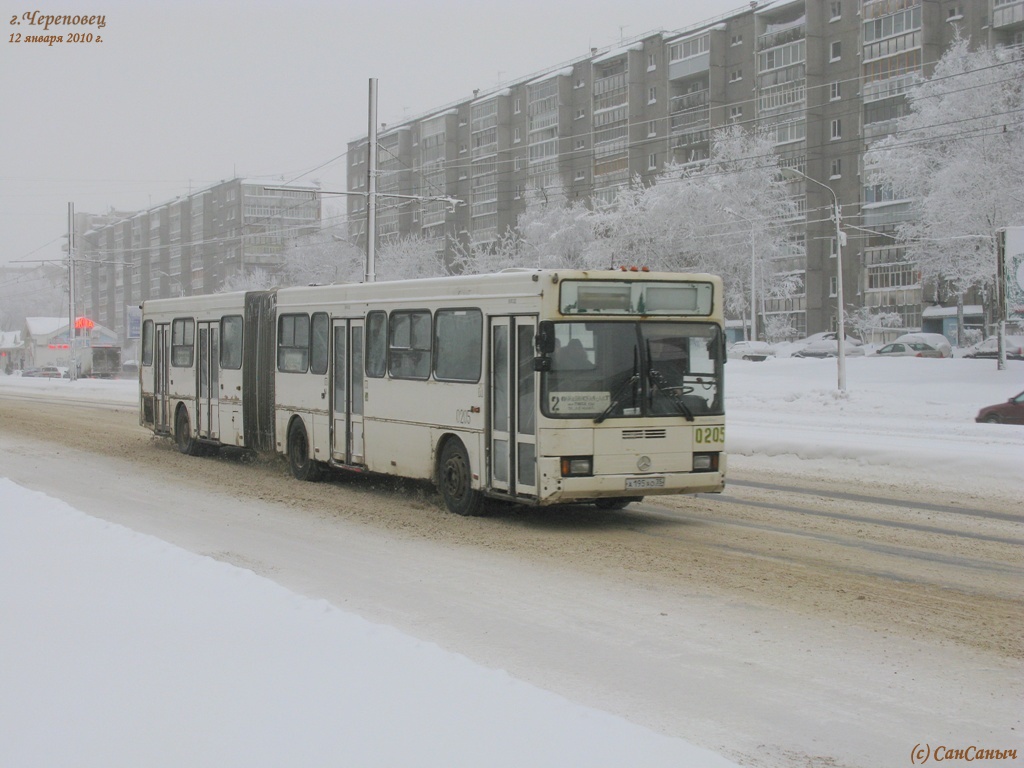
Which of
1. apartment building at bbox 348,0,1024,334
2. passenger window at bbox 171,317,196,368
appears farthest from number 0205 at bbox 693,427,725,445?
apartment building at bbox 348,0,1024,334

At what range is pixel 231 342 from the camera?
65.9ft

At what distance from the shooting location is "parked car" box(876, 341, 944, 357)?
205 ft

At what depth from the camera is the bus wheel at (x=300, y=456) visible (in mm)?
17297

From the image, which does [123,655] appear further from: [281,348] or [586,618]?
[281,348]

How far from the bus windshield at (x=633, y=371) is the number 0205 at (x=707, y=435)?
0.17 metres

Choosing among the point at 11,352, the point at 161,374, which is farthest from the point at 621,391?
the point at 11,352

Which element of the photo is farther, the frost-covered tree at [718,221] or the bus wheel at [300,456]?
the frost-covered tree at [718,221]

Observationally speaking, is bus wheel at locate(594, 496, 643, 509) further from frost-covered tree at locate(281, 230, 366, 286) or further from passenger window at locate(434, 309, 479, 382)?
frost-covered tree at locate(281, 230, 366, 286)

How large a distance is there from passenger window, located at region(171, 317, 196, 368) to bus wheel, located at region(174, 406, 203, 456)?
2.99ft

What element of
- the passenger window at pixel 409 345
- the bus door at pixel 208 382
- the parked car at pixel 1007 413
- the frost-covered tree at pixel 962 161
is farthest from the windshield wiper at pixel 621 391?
the frost-covered tree at pixel 962 161

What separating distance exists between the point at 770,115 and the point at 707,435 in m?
80.8

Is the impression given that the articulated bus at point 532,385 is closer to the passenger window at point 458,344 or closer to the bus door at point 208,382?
the passenger window at point 458,344

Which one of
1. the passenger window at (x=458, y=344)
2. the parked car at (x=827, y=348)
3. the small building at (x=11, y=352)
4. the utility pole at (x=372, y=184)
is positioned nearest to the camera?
the passenger window at (x=458, y=344)

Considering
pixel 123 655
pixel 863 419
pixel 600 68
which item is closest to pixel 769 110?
pixel 600 68
